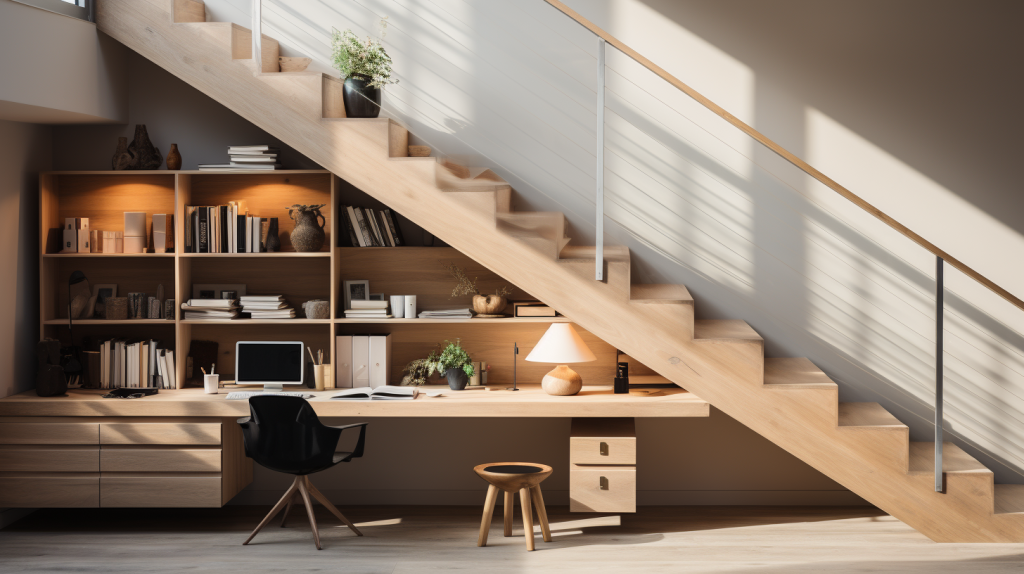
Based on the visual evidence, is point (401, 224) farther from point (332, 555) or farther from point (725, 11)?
point (725, 11)

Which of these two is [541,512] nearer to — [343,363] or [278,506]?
[278,506]

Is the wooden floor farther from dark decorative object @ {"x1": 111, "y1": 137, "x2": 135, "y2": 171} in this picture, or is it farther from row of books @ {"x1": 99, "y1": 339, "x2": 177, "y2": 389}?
dark decorative object @ {"x1": 111, "y1": 137, "x2": 135, "y2": 171}

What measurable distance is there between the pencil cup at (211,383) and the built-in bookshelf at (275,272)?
1.13 feet

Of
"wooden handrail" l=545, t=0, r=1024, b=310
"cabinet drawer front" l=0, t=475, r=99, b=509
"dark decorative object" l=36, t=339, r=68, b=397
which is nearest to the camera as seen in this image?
"wooden handrail" l=545, t=0, r=1024, b=310

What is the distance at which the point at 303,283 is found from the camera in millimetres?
4918

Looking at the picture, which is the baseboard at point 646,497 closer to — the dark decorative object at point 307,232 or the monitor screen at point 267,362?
the monitor screen at point 267,362

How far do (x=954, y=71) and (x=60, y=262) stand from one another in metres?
5.25

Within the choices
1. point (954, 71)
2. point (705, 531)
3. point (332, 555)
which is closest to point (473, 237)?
point (332, 555)

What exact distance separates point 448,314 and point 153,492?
1.80 m

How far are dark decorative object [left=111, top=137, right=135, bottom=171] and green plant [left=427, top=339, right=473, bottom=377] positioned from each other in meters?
2.03

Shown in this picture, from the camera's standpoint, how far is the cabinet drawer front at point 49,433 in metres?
4.27

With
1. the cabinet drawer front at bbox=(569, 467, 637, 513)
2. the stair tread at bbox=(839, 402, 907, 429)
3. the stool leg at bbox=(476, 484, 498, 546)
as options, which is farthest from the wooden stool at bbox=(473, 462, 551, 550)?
the stair tread at bbox=(839, 402, 907, 429)

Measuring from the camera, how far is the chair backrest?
400 cm

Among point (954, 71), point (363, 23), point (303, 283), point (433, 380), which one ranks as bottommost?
point (433, 380)
